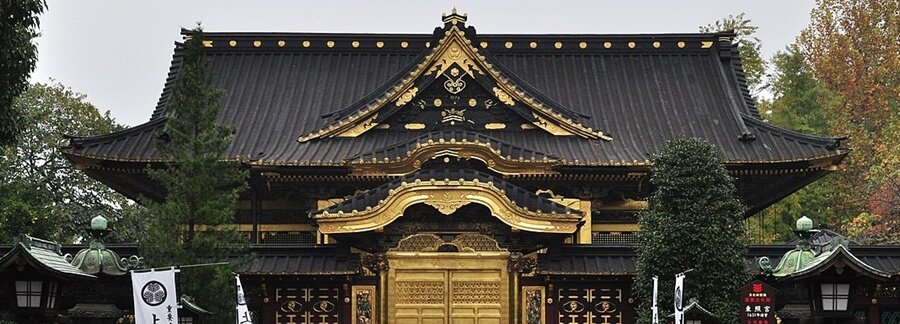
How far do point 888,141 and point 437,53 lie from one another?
20.2 m

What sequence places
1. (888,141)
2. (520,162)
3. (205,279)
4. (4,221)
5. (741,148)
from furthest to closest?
(888,141) < (4,221) < (741,148) < (520,162) < (205,279)

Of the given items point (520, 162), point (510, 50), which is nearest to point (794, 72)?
point (510, 50)

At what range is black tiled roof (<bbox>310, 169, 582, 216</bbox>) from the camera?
1017 inches

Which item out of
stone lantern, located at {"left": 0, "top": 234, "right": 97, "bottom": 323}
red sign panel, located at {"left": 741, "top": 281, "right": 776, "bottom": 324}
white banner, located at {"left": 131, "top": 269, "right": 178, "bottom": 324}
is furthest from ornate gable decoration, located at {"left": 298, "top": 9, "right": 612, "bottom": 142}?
red sign panel, located at {"left": 741, "top": 281, "right": 776, "bottom": 324}

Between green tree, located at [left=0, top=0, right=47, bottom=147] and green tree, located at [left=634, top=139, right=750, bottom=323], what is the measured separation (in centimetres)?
1027

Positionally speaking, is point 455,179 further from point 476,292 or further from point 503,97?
point 503,97

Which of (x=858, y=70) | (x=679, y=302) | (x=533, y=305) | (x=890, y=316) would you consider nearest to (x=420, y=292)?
(x=533, y=305)

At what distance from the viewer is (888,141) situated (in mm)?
45719

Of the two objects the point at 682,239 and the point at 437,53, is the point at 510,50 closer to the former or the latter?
the point at 437,53

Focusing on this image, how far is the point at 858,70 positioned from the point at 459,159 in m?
27.5

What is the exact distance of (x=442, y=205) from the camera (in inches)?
1016

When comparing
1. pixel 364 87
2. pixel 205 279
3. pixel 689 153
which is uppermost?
pixel 364 87

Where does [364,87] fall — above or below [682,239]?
above

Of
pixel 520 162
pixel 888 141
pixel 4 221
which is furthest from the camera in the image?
pixel 888 141
